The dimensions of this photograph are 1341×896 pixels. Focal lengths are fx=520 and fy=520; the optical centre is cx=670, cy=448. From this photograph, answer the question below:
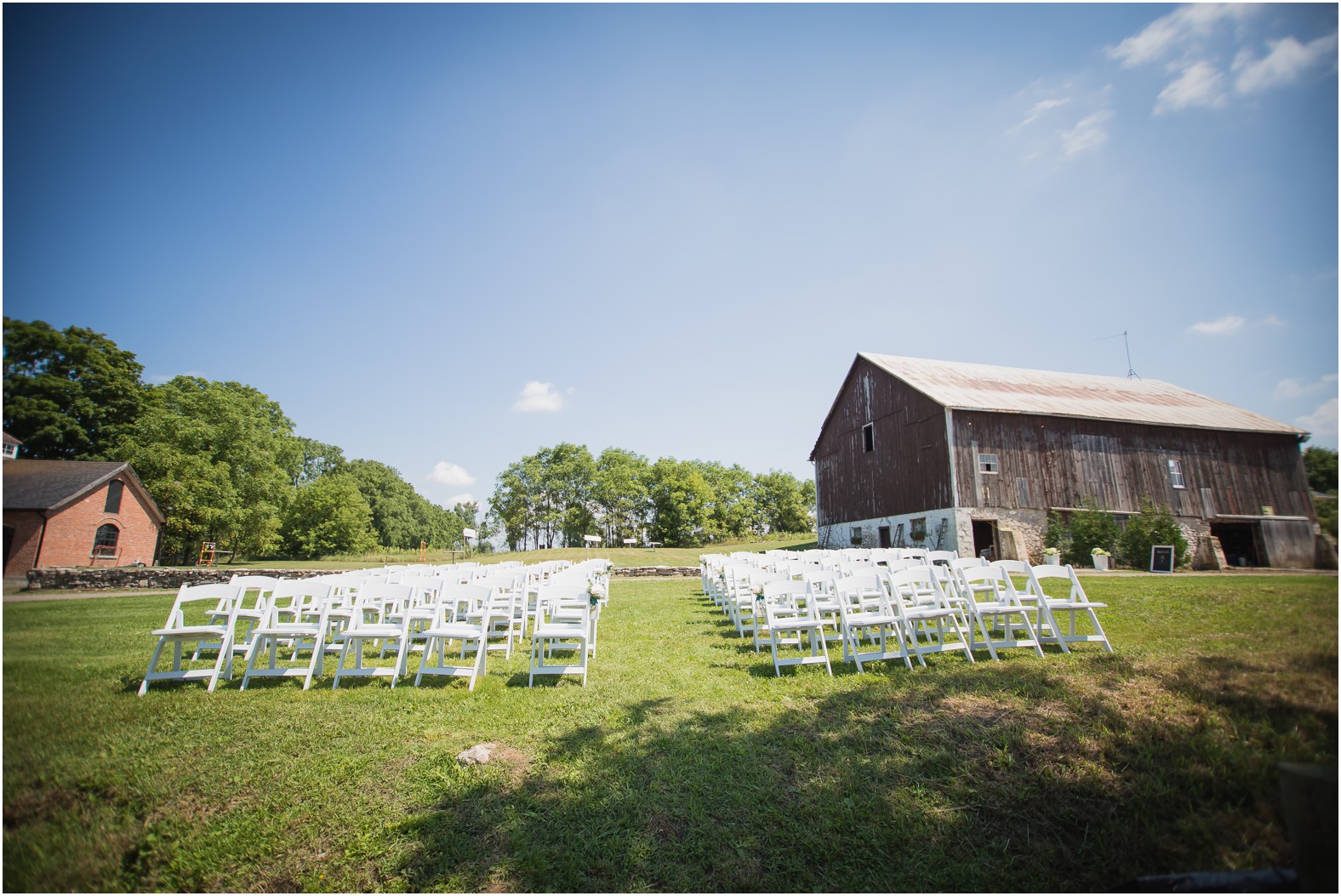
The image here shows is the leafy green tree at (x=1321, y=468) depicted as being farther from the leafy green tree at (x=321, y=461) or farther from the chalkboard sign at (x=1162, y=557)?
the leafy green tree at (x=321, y=461)

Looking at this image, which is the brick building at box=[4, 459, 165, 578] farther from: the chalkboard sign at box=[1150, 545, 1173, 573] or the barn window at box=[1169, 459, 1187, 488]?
the barn window at box=[1169, 459, 1187, 488]

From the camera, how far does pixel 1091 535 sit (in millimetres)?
14094

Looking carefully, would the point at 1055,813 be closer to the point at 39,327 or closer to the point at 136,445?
the point at 39,327

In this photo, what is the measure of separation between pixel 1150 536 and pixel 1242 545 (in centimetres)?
901

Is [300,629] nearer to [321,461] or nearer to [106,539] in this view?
[106,539]

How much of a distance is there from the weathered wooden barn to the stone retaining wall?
9274mm

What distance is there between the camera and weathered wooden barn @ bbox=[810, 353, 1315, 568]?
13.8 metres

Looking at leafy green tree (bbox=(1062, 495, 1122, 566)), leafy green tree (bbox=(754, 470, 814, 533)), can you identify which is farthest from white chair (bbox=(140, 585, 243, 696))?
leafy green tree (bbox=(754, 470, 814, 533))

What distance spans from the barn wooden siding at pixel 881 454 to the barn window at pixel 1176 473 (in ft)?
20.3

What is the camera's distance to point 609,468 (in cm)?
6344

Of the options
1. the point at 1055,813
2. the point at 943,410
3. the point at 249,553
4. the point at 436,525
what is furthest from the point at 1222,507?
the point at 436,525

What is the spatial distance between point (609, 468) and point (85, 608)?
60383 mm

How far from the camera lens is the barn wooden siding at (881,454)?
19859mm

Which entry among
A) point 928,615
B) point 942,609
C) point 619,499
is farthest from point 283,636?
point 619,499
